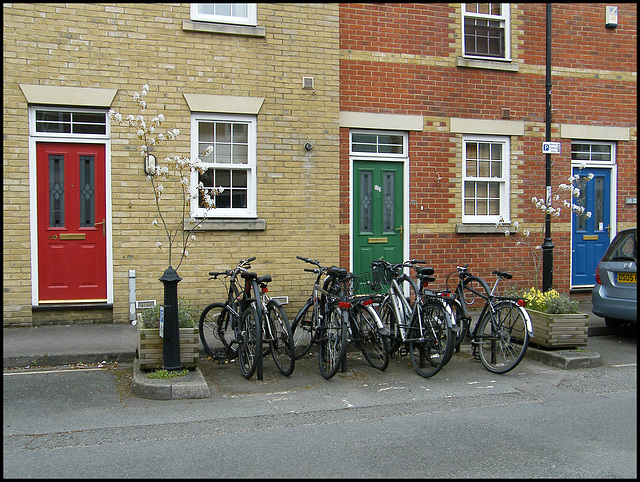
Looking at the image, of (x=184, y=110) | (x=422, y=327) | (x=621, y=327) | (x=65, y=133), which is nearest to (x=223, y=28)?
(x=184, y=110)

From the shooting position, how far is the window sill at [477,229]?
10.7 m

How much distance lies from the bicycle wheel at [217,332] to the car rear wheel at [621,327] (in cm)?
590

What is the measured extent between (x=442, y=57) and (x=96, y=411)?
8.30 metres

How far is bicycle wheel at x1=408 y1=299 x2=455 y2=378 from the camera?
22.1 ft

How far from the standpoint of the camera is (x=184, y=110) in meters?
9.08

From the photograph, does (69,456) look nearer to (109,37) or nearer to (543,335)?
(543,335)

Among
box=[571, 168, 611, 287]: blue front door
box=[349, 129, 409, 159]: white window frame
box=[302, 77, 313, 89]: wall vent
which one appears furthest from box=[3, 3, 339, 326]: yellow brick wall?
box=[571, 168, 611, 287]: blue front door

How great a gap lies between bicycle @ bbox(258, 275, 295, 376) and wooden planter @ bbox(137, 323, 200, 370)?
0.79 m

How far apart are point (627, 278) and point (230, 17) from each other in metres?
7.13

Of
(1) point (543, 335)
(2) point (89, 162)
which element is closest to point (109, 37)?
(2) point (89, 162)

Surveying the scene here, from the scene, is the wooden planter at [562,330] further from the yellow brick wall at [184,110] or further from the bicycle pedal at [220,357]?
the bicycle pedal at [220,357]

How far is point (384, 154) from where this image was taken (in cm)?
1045

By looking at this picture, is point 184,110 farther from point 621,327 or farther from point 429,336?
point 621,327

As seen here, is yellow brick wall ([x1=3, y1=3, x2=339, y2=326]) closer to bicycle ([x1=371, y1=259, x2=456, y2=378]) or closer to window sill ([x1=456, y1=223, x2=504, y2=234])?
window sill ([x1=456, y1=223, x2=504, y2=234])
